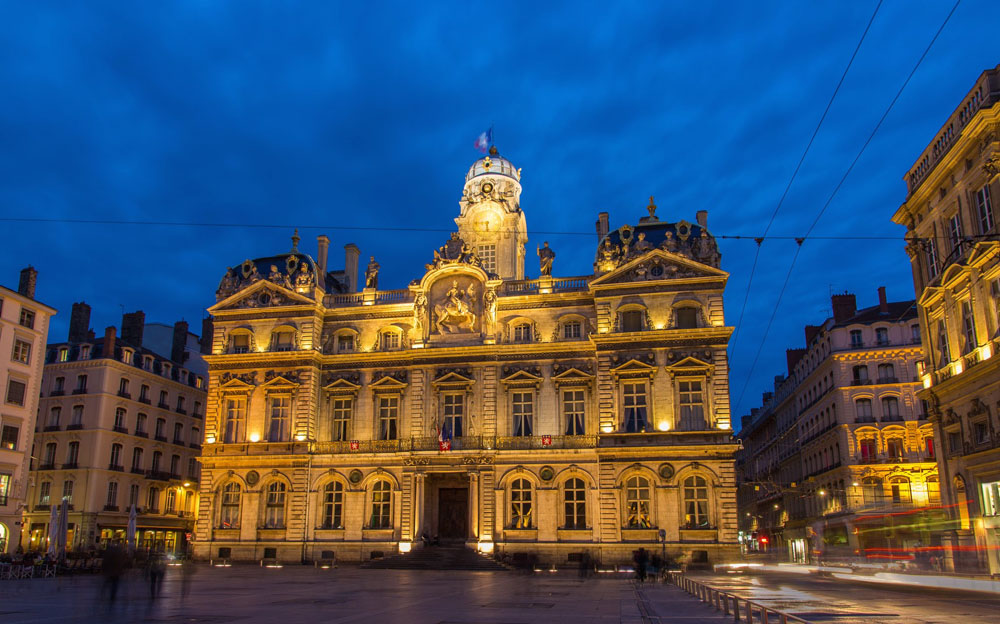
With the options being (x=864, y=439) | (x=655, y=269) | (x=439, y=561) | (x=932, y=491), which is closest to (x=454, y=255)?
(x=655, y=269)

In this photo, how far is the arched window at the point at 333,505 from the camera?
4741 cm

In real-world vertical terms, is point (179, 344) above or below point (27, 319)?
above

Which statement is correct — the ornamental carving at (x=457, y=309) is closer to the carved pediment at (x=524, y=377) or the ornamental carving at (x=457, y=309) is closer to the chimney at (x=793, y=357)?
the carved pediment at (x=524, y=377)

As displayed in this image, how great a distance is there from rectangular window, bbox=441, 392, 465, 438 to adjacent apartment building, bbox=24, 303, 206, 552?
23139 mm

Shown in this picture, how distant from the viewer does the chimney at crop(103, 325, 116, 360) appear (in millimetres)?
57469

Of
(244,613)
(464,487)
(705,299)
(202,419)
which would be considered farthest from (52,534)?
(705,299)

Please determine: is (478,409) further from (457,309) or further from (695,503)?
(695,503)

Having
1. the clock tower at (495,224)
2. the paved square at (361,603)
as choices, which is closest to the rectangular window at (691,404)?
the paved square at (361,603)

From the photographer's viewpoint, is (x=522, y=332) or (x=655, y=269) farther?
(x=522, y=332)

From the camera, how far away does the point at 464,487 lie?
48156mm

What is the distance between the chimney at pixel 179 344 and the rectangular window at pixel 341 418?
25637 millimetres

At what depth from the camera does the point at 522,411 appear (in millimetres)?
46562

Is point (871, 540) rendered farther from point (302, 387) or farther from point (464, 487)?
point (302, 387)

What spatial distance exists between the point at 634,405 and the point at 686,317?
229 inches
